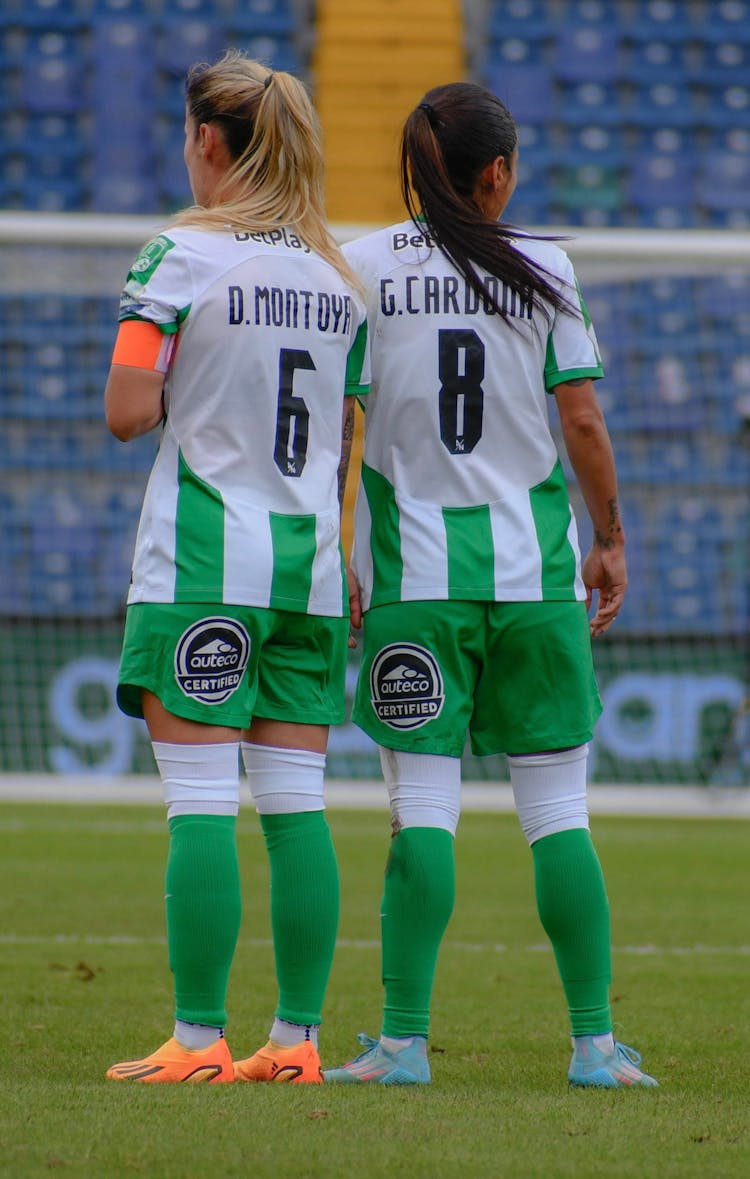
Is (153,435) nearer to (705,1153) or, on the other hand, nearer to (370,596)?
(370,596)

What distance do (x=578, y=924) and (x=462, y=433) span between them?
2.58 feet

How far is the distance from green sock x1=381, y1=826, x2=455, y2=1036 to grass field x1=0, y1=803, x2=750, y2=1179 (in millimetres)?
124

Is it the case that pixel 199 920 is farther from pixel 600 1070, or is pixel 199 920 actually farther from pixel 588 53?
pixel 588 53

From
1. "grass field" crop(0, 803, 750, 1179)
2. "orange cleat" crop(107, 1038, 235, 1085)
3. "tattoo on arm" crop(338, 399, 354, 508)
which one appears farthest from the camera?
"tattoo on arm" crop(338, 399, 354, 508)

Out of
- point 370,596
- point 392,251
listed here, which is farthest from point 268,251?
point 370,596

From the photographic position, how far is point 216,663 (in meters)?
2.37

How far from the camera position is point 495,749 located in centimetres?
252

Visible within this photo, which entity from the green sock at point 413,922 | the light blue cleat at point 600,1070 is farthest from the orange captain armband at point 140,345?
the light blue cleat at point 600,1070

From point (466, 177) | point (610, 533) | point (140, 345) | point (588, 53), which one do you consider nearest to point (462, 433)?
point (610, 533)

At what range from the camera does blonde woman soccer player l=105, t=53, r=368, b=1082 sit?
236 cm

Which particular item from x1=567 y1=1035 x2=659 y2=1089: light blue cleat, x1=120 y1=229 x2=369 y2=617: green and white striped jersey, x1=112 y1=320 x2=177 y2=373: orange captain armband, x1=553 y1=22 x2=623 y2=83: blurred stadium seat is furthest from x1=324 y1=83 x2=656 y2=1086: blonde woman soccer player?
x1=553 y1=22 x2=623 y2=83: blurred stadium seat

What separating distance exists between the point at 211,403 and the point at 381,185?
10168 mm

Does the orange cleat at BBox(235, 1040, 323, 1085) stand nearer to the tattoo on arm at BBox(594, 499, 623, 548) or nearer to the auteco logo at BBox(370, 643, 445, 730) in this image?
the auteco logo at BBox(370, 643, 445, 730)

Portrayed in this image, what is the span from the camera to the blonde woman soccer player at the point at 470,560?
2461 mm
